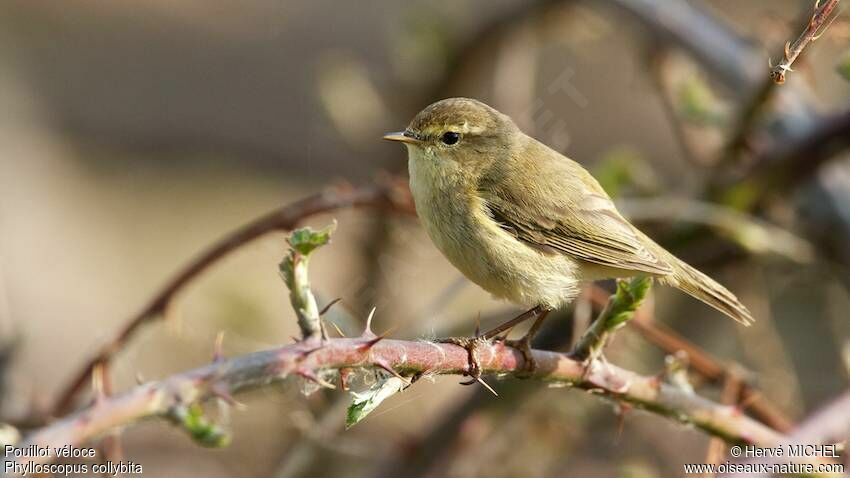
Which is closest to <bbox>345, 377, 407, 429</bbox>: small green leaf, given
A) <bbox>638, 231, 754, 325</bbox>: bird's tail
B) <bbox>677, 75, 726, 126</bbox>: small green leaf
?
<bbox>638, 231, 754, 325</bbox>: bird's tail

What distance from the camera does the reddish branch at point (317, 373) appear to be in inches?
61.8

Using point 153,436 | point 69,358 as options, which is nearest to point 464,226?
point 153,436

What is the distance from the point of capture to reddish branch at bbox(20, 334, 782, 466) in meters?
1.57

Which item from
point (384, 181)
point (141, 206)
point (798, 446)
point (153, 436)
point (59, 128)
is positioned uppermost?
point (59, 128)

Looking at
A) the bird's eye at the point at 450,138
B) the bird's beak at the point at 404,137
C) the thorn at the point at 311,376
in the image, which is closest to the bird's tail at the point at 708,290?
the bird's eye at the point at 450,138

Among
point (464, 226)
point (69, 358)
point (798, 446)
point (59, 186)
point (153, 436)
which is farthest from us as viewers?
point (59, 186)

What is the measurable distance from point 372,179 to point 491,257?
2.84 metres

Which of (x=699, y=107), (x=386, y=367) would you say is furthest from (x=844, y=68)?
(x=699, y=107)

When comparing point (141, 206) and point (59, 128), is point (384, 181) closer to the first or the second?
point (141, 206)

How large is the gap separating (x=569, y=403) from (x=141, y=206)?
647cm

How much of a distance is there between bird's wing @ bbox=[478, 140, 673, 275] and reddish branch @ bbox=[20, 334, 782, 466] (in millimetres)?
872

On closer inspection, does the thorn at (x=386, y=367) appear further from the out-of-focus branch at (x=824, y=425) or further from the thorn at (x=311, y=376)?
the out-of-focus branch at (x=824, y=425)

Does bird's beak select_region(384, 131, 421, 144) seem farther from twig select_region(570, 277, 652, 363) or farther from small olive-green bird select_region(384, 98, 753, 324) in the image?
twig select_region(570, 277, 652, 363)

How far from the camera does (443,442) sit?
3.50 metres
